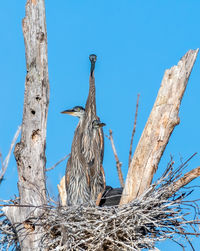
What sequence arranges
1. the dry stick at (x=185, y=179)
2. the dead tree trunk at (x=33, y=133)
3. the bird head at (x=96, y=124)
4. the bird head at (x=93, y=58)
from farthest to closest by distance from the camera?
the bird head at (x=93, y=58), the bird head at (x=96, y=124), the dry stick at (x=185, y=179), the dead tree trunk at (x=33, y=133)

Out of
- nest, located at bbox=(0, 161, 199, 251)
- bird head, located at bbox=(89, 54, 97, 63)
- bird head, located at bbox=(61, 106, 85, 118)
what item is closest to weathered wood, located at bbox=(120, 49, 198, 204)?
nest, located at bbox=(0, 161, 199, 251)

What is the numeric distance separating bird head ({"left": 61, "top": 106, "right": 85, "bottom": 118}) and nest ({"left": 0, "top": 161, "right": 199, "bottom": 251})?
1.51 m

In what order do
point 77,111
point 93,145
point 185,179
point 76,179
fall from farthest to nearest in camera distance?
point 77,111, point 93,145, point 76,179, point 185,179

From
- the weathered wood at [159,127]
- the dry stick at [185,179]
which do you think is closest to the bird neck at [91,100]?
the weathered wood at [159,127]

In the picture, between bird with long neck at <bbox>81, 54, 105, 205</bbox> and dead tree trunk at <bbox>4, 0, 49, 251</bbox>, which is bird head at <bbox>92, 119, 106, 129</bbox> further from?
dead tree trunk at <bbox>4, 0, 49, 251</bbox>

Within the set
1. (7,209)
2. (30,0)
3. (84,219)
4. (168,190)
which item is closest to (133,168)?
(168,190)

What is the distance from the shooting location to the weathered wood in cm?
445

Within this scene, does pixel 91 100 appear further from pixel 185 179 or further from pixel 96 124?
pixel 185 179

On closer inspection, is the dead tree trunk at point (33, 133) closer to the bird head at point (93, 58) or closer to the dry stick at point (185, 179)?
the dry stick at point (185, 179)

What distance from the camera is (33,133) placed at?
4129mm

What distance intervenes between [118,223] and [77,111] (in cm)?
178

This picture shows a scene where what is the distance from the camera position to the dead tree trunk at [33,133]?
4098 mm

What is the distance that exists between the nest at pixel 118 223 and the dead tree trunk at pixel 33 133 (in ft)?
0.37

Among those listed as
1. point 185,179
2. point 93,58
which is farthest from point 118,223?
point 93,58
